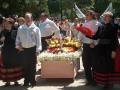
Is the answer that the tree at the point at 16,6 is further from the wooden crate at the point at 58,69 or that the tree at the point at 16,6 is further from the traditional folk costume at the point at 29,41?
the traditional folk costume at the point at 29,41

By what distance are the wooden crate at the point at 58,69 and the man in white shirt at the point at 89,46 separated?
0.56 metres

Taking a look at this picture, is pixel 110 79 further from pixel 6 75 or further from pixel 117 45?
pixel 6 75

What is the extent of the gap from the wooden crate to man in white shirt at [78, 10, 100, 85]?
56 centimetres

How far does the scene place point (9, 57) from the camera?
1222 cm

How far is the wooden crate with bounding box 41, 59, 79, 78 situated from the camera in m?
12.9

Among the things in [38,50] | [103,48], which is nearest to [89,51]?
[103,48]

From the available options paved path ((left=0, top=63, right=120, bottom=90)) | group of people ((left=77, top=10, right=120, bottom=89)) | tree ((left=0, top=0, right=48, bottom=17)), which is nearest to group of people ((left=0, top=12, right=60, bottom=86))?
paved path ((left=0, top=63, right=120, bottom=90))

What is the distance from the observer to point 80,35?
12.4 meters

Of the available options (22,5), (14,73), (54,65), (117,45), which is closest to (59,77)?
(54,65)

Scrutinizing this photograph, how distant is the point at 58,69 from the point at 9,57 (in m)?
1.45

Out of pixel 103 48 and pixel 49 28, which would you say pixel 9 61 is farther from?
pixel 49 28

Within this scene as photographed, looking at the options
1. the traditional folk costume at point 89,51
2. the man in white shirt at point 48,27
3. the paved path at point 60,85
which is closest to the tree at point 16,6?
the man in white shirt at point 48,27

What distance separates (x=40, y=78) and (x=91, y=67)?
72.8 inches

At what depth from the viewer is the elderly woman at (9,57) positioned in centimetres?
1205
